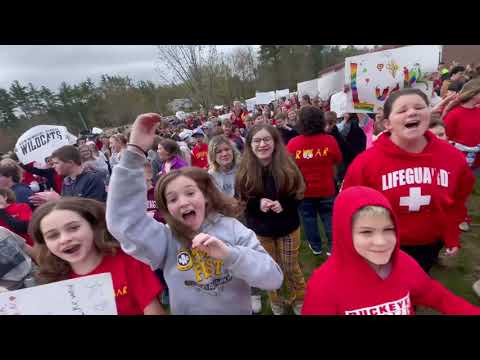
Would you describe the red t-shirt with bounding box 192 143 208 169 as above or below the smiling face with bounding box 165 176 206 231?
below

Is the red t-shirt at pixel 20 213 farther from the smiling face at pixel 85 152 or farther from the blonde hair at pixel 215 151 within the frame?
the smiling face at pixel 85 152

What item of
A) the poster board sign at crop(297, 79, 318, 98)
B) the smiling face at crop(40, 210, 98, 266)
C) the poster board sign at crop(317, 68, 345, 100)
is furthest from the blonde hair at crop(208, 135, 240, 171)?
the poster board sign at crop(297, 79, 318, 98)

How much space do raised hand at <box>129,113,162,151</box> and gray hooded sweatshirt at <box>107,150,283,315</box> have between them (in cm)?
7

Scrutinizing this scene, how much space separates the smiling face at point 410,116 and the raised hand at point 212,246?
4.31 feet

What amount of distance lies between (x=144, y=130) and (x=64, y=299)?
2.63 ft

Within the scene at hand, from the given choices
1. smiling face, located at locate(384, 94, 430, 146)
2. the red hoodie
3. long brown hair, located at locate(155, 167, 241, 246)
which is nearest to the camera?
long brown hair, located at locate(155, 167, 241, 246)

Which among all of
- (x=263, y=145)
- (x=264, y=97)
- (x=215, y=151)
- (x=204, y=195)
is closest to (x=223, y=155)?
(x=215, y=151)

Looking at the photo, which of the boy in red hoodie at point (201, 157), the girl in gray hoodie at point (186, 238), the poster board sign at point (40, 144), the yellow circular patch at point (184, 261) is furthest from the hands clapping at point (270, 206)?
the poster board sign at point (40, 144)

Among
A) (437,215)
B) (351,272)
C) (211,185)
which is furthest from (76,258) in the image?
(437,215)

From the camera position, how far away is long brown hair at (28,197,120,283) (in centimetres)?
134

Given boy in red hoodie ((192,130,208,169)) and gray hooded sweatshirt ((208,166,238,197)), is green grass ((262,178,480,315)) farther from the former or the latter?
boy in red hoodie ((192,130,208,169))

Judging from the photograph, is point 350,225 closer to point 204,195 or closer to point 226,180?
point 204,195
